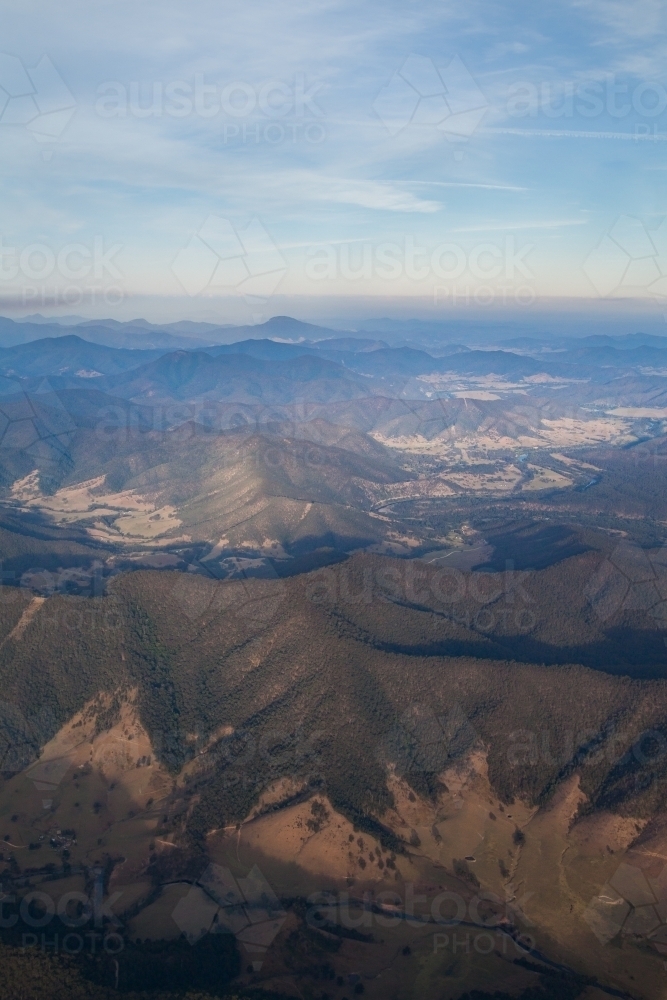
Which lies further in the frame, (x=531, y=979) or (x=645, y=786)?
(x=645, y=786)

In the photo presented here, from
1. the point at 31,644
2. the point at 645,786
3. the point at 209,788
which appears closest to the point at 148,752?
the point at 209,788

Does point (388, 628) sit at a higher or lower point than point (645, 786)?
higher

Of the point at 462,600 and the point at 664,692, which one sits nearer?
the point at 664,692

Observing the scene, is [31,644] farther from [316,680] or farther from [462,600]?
[462,600]

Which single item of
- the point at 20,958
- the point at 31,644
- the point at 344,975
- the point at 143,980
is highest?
the point at 31,644

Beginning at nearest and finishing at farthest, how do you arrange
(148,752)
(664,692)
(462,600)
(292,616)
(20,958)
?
(20,958) < (664,692) < (148,752) < (292,616) < (462,600)

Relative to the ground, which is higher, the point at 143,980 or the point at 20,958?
the point at 20,958

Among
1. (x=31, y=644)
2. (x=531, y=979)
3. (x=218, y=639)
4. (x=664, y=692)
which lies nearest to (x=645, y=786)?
(x=664, y=692)

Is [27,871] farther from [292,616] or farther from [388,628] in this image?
[388,628]

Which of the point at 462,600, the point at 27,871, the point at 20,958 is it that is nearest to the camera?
the point at 20,958
